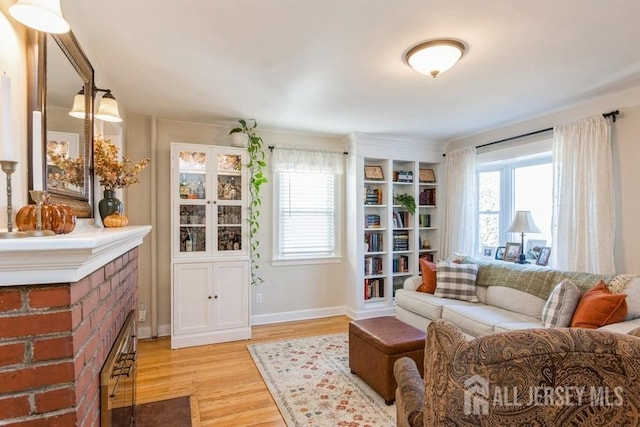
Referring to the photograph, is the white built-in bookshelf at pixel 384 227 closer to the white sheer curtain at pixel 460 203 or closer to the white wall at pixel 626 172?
the white sheer curtain at pixel 460 203

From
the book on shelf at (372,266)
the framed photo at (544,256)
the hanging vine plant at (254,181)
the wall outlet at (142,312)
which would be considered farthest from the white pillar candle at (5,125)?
the framed photo at (544,256)

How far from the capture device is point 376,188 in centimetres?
459

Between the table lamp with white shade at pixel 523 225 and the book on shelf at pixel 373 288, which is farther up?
the table lamp with white shade at pixel 523 225

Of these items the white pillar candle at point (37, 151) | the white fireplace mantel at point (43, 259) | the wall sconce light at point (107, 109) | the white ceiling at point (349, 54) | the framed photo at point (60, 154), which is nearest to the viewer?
the white fireplace mantel at point (43, 259)

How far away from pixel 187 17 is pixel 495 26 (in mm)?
1680

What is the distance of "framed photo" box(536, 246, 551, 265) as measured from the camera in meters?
3.38

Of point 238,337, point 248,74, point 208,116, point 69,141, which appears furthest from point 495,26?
point 238,337

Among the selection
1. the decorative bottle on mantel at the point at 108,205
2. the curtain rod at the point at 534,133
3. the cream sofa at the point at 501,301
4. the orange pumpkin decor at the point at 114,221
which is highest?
the curtain rod at the point at 534,133

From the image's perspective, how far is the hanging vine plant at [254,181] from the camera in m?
3.70

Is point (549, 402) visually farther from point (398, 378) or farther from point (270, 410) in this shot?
point (270, 410)

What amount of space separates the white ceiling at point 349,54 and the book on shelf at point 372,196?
1.32 m

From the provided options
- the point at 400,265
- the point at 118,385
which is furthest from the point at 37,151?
the point at 400,265

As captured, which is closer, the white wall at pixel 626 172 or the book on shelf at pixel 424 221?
the white wall at pixel 626 172

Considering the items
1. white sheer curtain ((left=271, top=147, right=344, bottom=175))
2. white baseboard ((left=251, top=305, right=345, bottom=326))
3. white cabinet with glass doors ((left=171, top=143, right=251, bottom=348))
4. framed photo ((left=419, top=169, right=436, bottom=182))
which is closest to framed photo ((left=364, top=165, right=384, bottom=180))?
white sheer curtain ((left=271, top=147, right=344, bottom=175))
